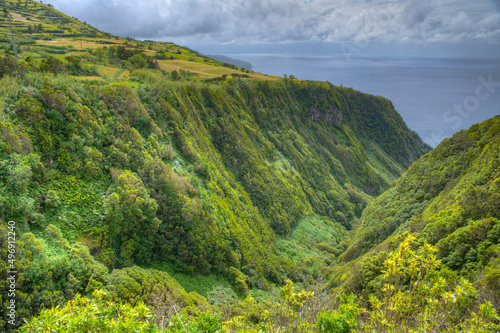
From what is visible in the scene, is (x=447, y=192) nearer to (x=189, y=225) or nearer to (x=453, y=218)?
(x=453, y=218)

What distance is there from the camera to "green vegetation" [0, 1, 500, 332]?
738 centimetres

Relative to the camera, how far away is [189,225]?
2238cm

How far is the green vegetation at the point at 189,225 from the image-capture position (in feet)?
24.2

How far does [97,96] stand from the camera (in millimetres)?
A: 22453

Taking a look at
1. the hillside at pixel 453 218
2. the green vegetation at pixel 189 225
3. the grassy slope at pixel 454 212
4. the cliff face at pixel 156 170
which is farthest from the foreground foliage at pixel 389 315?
the cliff face at pixel 156 170

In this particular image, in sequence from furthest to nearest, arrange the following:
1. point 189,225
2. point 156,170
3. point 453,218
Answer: point 189,225, point 156,170, point 453,218

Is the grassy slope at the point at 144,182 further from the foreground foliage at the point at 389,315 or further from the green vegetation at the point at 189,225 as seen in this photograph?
the foreground foliage at the point at 389,315

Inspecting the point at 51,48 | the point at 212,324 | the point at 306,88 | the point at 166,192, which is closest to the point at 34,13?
the point at 51,48

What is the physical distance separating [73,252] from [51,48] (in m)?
44.1

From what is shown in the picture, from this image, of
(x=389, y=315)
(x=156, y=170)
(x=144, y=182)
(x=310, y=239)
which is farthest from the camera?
(x=310, y=239)

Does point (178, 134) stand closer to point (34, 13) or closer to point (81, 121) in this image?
point (81, 121)

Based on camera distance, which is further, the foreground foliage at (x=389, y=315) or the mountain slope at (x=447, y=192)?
the mountain slope at (x=447, y=192)

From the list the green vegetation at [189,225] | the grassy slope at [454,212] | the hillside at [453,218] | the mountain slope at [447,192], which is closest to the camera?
the green vegetation at [189,225]

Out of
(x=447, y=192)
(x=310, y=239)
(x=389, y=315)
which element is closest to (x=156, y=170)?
(x=389, y=315)
